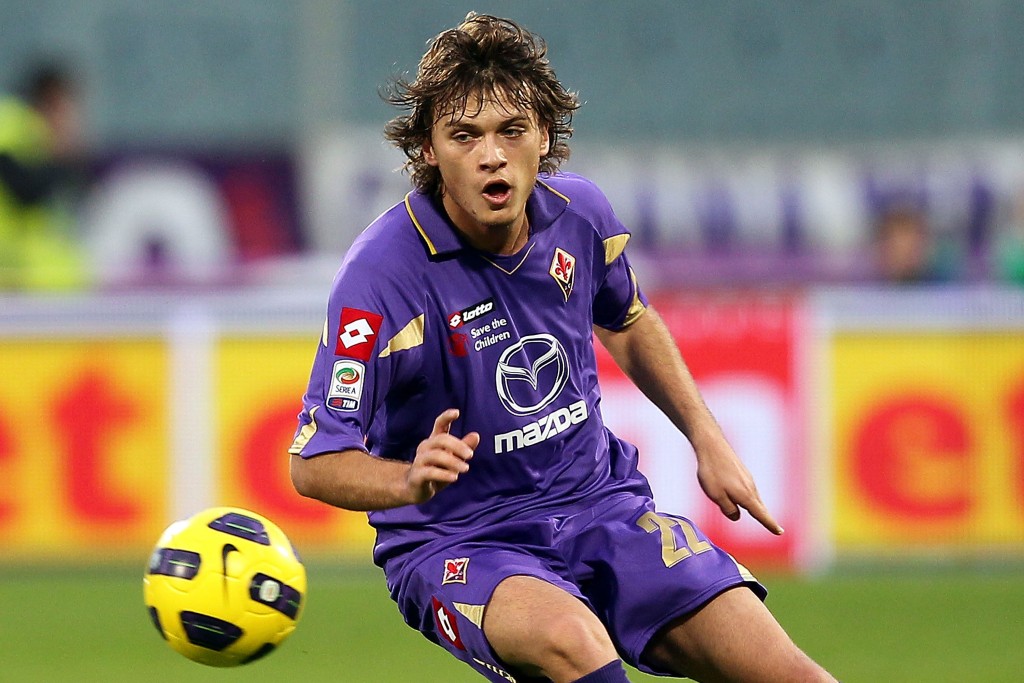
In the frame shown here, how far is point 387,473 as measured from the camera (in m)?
3.85

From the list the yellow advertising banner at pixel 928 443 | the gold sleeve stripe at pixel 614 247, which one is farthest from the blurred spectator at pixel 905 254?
the gold sleeve stripe at pixel 614 247

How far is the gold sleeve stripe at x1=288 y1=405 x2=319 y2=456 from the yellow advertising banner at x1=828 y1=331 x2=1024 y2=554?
5680 millimetres

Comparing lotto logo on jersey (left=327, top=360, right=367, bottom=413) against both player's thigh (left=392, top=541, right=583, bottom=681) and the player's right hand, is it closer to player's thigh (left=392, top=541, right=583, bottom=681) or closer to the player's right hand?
the player's right hand

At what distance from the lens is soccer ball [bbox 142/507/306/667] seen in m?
5.02

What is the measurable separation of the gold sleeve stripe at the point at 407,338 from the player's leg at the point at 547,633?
0.59 meters

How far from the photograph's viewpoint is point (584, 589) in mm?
4379

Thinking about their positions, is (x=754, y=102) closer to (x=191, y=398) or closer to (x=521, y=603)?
(x=191, y=398)

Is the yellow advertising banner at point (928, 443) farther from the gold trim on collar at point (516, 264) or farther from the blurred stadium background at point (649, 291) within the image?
the gold trim on collar at point (516, 264)

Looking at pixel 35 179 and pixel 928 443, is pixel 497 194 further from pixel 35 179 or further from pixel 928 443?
pixel 35 179

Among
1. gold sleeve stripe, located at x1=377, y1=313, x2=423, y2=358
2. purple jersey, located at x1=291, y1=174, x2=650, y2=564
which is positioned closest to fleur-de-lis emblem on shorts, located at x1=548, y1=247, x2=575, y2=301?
purple jersey, located at x1=291, y1=174, x2=650, y2=564

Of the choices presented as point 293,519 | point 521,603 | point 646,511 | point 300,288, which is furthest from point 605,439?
point 300,288

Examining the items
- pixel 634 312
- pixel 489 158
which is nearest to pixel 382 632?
pixel 634 312

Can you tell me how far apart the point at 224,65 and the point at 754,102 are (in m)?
4.93

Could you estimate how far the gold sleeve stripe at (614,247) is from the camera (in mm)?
4605
